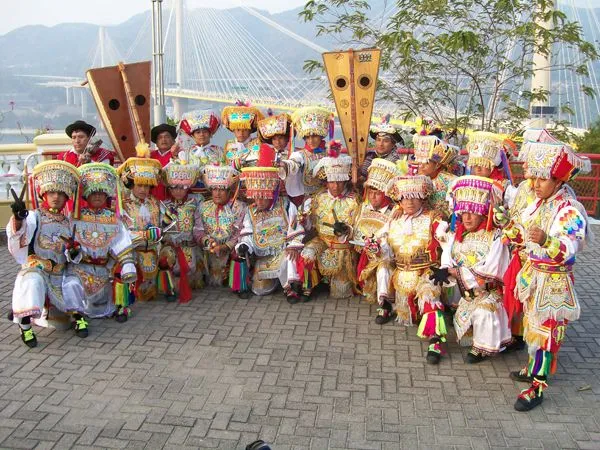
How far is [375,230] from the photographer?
19.0ft

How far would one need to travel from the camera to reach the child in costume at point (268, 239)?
6.05 meters

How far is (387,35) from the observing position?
305 inches

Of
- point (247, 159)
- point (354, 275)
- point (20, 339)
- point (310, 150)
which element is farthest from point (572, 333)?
point (20, 339)

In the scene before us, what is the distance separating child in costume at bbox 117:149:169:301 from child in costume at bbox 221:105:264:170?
44.5 inches

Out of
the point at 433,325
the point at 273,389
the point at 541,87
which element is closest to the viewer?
the point at 273,389

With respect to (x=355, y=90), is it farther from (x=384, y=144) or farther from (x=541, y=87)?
(x=541, y=87)

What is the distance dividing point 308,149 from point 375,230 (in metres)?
1.24

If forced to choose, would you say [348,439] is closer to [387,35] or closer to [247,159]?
[247,159]

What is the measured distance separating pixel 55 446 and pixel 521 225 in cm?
351

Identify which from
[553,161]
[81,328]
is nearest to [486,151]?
[553,161]

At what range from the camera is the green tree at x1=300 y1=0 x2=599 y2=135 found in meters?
7.70

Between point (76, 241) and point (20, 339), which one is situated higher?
point (76, 241)

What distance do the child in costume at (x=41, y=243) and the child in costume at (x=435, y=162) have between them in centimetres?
326

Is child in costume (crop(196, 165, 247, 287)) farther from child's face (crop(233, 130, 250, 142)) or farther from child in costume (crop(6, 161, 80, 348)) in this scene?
child in costume (crop(6, 161, 80, 348))
